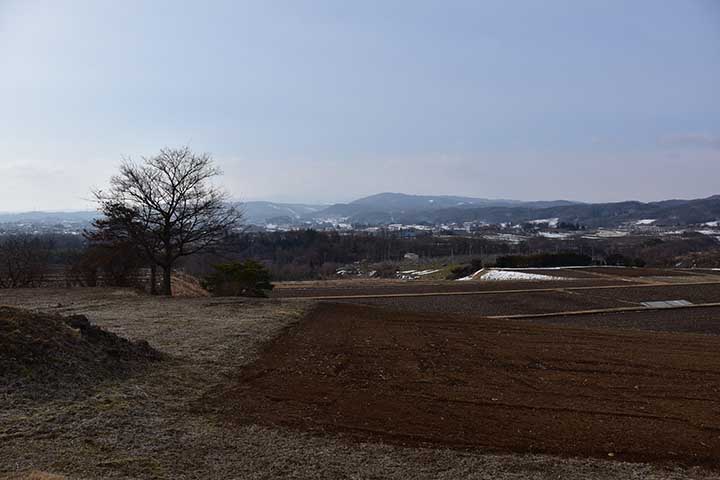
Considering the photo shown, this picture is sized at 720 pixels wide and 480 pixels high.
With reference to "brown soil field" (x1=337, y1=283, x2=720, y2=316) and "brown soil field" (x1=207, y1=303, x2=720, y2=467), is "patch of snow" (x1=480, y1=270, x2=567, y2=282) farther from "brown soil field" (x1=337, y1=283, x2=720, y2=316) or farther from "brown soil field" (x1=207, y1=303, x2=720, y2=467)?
"brown soil field" (x1=207, y1=303, x2=720, y2=467)

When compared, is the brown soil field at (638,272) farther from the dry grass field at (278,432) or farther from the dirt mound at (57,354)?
the dirt mound at (57,354)

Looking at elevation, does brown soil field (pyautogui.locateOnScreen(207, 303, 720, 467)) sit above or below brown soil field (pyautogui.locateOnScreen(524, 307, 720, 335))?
above

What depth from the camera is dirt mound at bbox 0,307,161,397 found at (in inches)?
274

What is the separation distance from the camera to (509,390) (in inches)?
319

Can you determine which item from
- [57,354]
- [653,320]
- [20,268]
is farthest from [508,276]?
[57,354]

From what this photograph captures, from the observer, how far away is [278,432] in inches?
241

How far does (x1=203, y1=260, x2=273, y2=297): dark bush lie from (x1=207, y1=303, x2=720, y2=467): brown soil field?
8429mm

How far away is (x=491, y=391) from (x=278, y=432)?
3.58m

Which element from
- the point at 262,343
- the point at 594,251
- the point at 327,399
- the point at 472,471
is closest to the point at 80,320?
the point at 262,343

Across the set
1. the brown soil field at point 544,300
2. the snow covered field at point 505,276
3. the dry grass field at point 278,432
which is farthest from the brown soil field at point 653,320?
the snow covered field at point 505,276

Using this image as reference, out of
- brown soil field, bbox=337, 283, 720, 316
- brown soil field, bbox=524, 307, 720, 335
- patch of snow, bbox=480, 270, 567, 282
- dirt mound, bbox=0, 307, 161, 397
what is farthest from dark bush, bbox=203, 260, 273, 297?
patch of snow, bbox=480, 270, 567, 282

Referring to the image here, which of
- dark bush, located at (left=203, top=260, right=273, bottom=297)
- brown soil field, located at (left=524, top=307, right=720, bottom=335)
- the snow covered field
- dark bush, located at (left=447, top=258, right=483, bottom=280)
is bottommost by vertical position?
dark bush, located at (left=447, top=258, right=483, bottom=280)

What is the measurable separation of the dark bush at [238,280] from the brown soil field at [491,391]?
8.43 metres

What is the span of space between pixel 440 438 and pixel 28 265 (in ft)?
80.9
